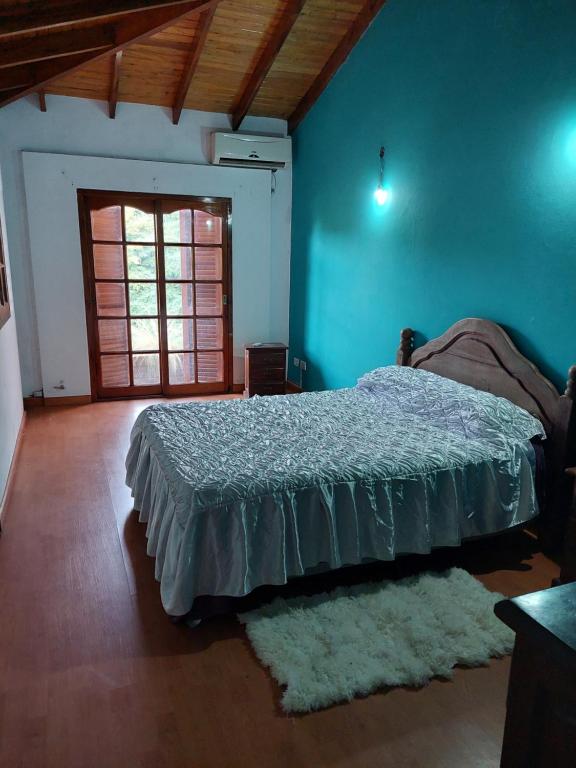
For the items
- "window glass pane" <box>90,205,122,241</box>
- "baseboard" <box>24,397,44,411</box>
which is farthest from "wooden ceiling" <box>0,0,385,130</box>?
"baseboard" <box>24,397,44,411</box>

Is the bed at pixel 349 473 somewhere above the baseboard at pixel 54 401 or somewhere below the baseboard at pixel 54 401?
above

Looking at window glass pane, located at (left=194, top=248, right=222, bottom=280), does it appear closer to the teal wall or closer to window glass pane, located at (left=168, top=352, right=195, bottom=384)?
window glass pane, located at (left=168, top=352, right=195, bottom=384)

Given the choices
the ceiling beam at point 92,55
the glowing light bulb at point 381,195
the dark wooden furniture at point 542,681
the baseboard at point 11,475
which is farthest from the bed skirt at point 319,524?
the ceiling beam at point 92,55

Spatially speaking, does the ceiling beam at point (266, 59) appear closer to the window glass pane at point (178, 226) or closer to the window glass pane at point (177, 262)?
the window glass pane at point (178, 226)

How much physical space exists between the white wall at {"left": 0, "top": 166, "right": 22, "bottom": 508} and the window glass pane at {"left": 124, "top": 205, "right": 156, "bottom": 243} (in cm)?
109

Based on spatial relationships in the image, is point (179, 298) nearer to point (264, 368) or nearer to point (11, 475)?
point (264, 368)

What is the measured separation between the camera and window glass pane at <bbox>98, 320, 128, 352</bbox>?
5047 mm

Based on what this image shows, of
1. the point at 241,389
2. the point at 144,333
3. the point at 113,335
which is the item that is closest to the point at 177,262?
the point at 144,333

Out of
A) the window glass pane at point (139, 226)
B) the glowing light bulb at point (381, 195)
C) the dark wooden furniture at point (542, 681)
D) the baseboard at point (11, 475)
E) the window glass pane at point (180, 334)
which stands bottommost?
the baseboard at point (11, 475)

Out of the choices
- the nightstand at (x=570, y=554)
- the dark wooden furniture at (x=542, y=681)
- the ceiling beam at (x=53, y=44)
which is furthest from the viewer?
the ceiling beam at (x=53, y=44)

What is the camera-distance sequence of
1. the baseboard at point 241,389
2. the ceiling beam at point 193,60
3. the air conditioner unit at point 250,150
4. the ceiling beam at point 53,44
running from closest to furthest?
the ceiling beam at point 53,44
the ceiling beam at point 193,60
the air conditioner unit at point 250,150
the baseboard at point 241,389

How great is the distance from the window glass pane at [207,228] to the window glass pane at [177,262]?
18cm

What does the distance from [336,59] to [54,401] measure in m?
3.95

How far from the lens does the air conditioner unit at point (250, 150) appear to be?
4.91 meters
